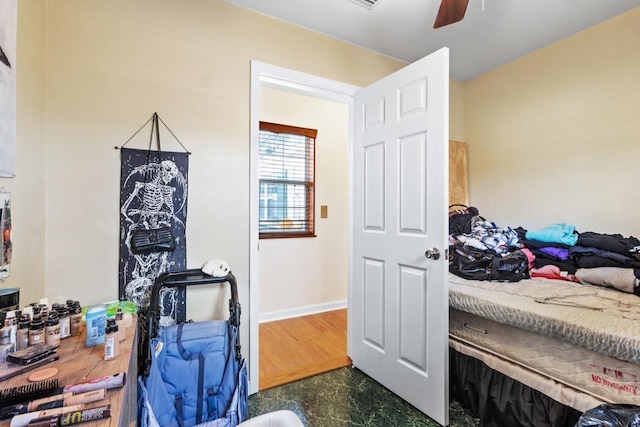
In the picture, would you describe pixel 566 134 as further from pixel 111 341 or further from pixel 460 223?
pixel 111 341

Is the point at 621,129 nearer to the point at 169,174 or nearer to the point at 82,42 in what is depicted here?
the point at 169,174

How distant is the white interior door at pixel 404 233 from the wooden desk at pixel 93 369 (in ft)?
4.84

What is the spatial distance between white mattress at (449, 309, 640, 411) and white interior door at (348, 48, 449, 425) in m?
0.27

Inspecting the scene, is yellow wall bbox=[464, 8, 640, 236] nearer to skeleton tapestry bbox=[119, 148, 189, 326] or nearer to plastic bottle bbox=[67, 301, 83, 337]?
skeleton tapestry bbox=[119, 148, 189, 326]

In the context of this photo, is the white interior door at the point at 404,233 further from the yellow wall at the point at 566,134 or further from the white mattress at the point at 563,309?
the yellow wall at the point at 566,134

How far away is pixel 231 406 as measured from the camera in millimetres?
1472

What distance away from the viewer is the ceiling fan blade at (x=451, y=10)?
4.56 feet

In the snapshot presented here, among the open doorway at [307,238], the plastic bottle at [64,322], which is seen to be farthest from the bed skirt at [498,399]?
the plastic bottle at [64,322]

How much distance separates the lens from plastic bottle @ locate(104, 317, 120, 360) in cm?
99

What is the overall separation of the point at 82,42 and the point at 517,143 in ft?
10.5

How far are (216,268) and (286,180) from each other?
73.2 inches

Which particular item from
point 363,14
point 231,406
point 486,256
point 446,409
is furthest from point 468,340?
point 363,14

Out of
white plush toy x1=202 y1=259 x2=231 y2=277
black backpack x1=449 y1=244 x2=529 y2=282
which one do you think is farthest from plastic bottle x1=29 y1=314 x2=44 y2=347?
black backpack x1=449 y1=244 x2=529 y2=282

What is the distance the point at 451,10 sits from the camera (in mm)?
1432
